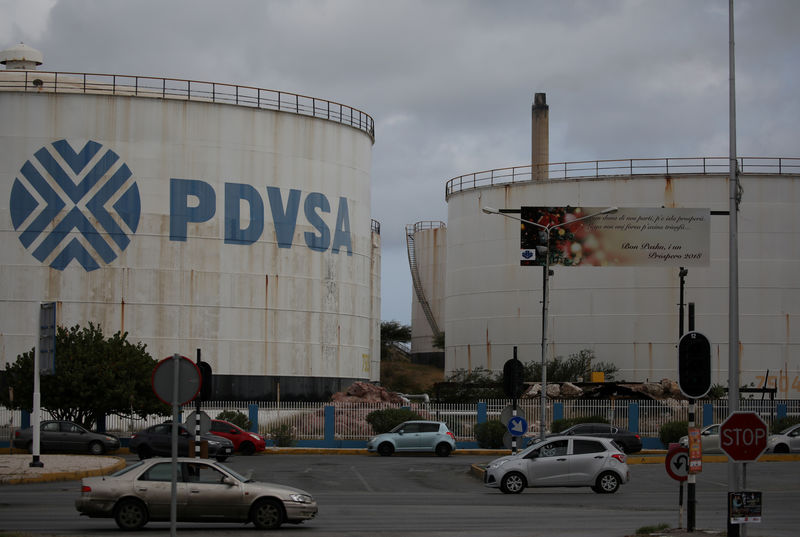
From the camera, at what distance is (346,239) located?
178 feet

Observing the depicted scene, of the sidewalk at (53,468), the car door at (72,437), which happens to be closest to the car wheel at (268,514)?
the sidewalk at (53,468)

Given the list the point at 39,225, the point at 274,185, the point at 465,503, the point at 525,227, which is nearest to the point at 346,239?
the point at 274,185

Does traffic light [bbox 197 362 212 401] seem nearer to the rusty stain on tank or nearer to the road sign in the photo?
the road sign

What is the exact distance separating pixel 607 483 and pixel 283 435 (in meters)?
19.7

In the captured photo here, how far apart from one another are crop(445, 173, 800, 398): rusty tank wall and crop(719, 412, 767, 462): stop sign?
146 feet

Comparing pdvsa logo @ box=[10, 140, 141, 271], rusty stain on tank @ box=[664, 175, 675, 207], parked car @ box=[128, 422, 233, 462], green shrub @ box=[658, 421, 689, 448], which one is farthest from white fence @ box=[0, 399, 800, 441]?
rusty stain on tank @ box=[664, 175, 675, 207]

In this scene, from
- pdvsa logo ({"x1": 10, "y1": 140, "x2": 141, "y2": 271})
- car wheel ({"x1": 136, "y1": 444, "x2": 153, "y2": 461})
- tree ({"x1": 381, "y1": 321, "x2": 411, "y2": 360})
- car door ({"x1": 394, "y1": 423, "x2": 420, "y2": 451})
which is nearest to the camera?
car wheel ({"x1": 136, "y1": 444, "x2": 153, "y2": 461})

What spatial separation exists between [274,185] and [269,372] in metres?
8.42

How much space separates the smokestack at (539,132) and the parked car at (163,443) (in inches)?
1368

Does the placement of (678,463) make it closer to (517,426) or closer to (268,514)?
(268,514)

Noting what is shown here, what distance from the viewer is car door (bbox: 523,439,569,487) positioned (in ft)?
87.0

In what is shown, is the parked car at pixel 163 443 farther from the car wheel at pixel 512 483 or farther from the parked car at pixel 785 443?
the parked car at pixel 785 443

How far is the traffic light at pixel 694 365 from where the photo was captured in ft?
56.2

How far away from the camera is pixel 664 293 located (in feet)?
191
